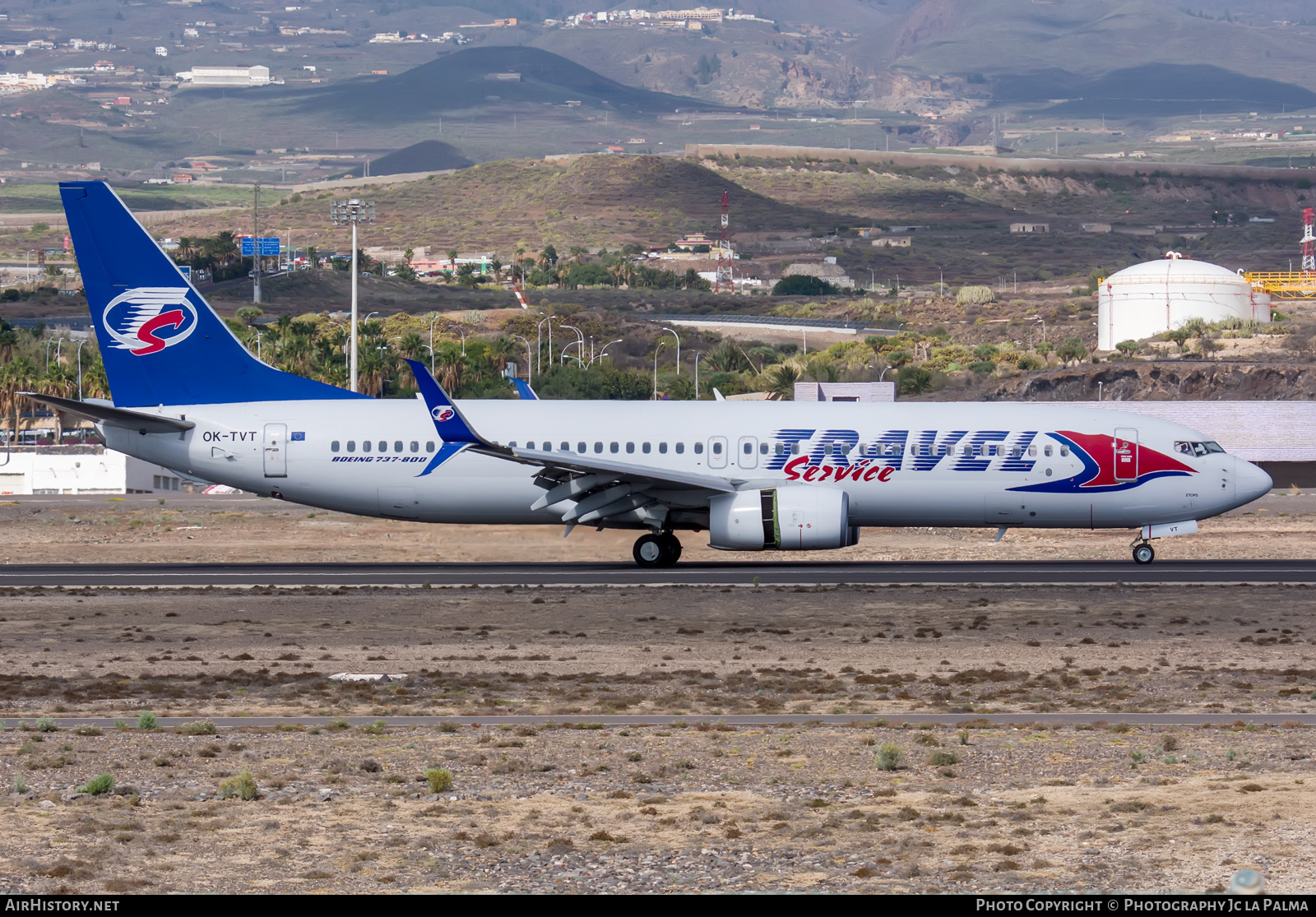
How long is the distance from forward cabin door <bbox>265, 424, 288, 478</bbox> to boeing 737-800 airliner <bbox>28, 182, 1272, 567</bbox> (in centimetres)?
5

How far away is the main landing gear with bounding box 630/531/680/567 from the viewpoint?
127ft

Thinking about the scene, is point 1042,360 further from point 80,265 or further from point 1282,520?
point 80,265

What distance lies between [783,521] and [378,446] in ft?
34.6

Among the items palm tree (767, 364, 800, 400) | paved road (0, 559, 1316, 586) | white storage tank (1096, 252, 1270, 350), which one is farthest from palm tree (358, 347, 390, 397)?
white storage tank (1096, 252, 1270, 350)

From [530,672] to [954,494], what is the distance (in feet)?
56.3

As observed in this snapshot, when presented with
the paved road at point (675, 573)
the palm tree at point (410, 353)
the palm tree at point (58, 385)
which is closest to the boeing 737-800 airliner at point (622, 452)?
the paved road at point (675, 573)

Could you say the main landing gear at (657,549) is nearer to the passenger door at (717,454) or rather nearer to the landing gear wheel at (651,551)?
the landing gear wheel at (651,551)

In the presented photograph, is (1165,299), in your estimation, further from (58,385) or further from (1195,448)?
(1195,448)

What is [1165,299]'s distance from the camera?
153 metres

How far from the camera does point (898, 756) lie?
17.2 meters

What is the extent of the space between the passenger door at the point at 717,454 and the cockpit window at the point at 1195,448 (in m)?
11.4

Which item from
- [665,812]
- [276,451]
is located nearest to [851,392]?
Result: [276,451]

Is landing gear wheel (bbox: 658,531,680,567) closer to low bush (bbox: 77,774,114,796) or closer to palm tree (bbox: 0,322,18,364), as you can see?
low bush (bbox: 77,774,114,796)
